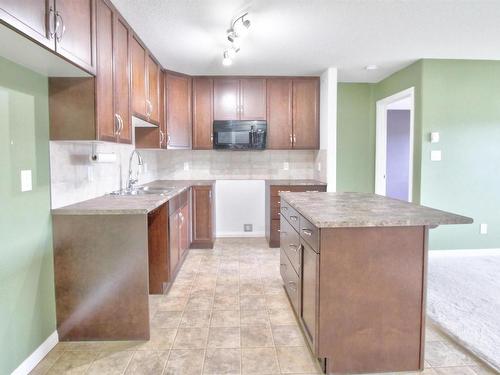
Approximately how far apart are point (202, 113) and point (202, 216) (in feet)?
4.59

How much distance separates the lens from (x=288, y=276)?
2.58 meters

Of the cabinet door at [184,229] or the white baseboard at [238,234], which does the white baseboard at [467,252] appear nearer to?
the white baseboard at [238,234]

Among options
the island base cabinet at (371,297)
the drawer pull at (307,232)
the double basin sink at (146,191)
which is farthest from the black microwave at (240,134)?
the island base cabinet at (371,297)

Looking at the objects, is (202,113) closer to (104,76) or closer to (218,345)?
(104,76)

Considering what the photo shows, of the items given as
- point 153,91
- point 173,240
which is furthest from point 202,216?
point 153,91

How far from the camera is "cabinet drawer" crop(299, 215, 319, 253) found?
1713mm

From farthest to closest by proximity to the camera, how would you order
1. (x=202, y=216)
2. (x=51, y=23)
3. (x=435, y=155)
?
(x=202, y=216), (x=435, y=155), (x=51, y=23)

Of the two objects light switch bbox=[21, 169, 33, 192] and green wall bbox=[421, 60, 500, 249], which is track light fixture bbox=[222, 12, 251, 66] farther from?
green wall bbox=[421, 60, 500, 249]

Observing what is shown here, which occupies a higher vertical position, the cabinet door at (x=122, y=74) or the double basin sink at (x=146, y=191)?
the cabinet door at (x=122, y=74)

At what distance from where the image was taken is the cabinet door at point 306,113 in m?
4.45

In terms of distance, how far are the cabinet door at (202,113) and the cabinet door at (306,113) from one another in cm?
115

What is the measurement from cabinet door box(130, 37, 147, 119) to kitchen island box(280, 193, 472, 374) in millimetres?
2022

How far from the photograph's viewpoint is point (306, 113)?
14.7 ft

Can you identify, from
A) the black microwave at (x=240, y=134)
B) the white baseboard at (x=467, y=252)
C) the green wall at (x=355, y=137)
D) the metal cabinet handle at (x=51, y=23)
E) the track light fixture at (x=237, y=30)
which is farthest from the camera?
the green wall at (x=355, y=137)
